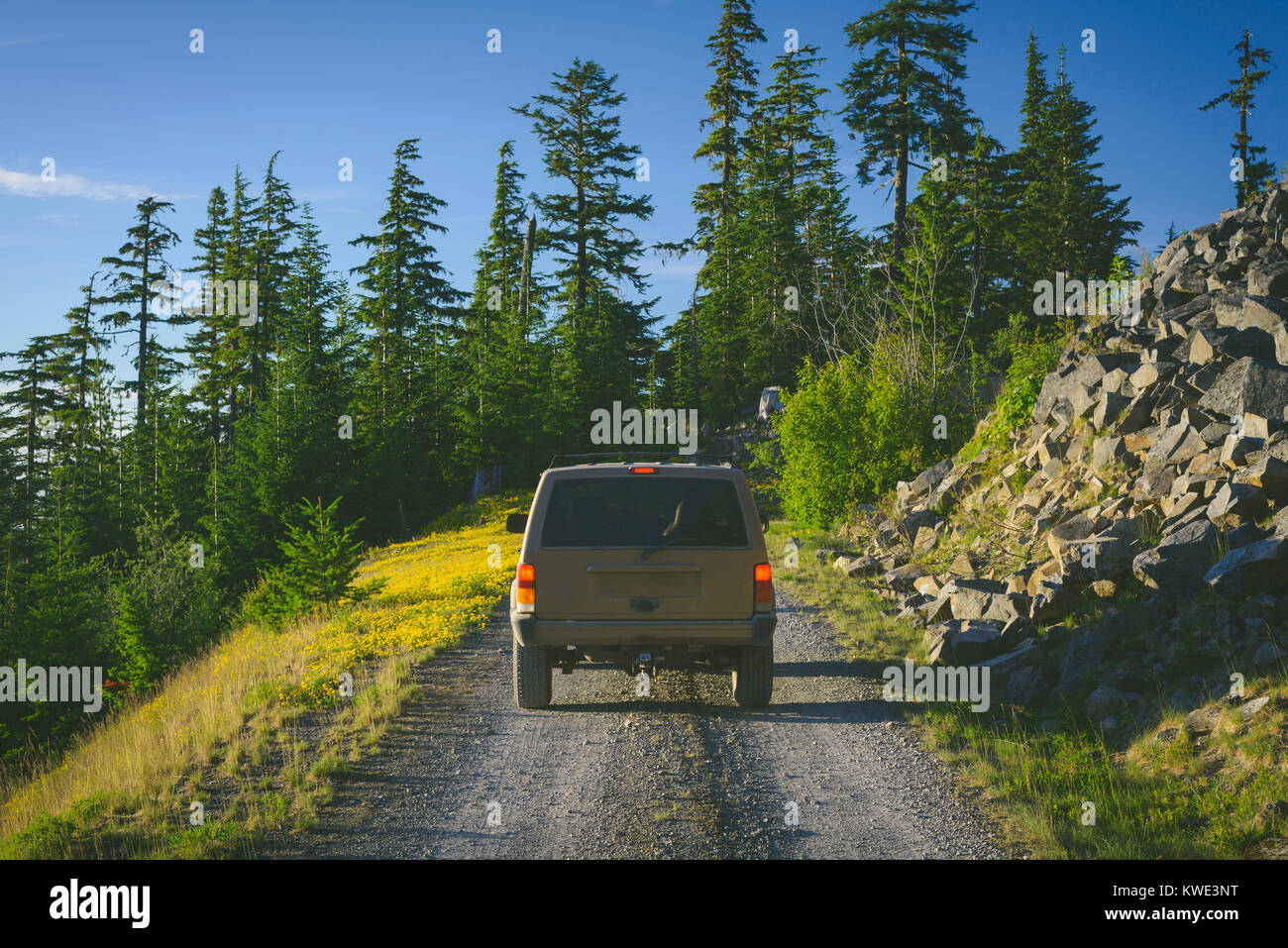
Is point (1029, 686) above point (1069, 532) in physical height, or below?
below

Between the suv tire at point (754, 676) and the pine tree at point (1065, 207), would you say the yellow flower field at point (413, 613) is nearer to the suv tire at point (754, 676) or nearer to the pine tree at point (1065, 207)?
the suv tire at point (754, 676)

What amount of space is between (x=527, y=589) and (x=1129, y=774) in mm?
5025

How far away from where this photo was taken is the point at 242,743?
7.17 m

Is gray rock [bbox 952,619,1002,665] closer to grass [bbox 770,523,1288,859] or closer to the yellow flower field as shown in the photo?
grass [bbox 770,523,1288,859]

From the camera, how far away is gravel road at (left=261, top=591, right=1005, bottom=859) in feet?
15.8

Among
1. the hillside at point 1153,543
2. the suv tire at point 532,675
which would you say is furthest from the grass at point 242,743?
the hillside at point 1153,543

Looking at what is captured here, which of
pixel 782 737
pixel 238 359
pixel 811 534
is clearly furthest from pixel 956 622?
pixel 238 359

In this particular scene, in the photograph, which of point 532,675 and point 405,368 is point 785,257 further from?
point 532,675

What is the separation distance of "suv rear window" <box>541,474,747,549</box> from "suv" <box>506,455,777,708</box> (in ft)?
0.03

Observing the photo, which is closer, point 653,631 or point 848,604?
Answer: point 653,631

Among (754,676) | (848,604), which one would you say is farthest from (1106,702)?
(848,604)

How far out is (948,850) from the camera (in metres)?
4.75

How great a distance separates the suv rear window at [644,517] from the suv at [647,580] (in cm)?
1

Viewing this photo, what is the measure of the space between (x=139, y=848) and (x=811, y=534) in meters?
17.3
